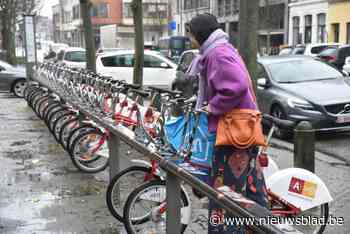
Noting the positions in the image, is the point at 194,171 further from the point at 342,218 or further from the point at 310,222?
the point at 342,218

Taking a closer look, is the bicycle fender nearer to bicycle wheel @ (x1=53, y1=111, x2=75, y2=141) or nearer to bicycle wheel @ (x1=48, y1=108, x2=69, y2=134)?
bicycle wheel @ (x1=53, y1=111, x2=75, y2=141)

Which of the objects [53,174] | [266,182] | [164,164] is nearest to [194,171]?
[164,164]

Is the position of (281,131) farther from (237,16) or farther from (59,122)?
(237,16)

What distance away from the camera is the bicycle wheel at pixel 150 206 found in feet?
14.2

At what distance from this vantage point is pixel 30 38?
54.7 feet

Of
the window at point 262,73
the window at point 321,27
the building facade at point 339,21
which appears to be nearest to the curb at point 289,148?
the window at point 262,73

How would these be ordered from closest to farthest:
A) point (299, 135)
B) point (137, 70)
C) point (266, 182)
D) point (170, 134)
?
1. point (266, 182)
2. point (170, 134)
3. point (299, 135)
4. point (137, 70)

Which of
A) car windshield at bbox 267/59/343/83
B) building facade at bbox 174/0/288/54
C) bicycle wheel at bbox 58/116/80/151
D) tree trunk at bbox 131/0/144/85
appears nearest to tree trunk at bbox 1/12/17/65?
building facade at bbox 174/0/288/54

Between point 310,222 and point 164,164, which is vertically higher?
point 164,164

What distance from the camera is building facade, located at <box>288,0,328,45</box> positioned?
4256 centimetres

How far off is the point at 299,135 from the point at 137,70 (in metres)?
6.41

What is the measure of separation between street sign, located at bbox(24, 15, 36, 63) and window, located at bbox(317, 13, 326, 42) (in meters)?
29.6

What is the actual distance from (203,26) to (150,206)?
149 centimetres

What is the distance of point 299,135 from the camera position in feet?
18.1
